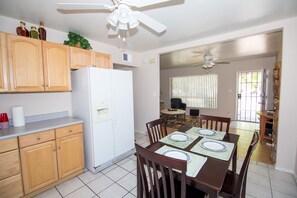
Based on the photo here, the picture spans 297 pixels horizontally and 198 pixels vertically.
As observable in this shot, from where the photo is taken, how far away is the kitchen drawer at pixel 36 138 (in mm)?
1626

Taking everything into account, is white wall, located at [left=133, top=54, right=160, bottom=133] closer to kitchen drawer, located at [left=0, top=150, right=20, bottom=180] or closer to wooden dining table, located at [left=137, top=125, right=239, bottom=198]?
wooden dining table, located at [left=137, top=125, right=239, bottom=198]

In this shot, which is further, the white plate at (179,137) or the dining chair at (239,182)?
the white plate at (179,137)

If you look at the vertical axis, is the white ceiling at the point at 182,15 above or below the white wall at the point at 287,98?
above

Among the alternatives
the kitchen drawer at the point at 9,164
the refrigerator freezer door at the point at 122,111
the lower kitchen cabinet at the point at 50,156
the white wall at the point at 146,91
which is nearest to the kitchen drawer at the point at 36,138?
the lower kitchen cabinet at the point at 50,156

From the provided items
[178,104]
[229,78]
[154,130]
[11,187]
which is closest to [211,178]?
[154,130]

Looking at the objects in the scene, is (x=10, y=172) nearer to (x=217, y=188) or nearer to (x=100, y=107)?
(x=100, y=107)

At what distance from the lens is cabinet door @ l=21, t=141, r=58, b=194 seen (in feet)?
5.42

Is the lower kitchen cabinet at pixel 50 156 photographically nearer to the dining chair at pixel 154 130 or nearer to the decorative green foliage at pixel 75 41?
the dining chair at pixel 154 130

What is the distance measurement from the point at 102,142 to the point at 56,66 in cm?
141

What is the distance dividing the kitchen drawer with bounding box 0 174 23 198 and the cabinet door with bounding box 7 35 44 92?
1.07 meters

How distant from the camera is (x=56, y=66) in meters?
2.05

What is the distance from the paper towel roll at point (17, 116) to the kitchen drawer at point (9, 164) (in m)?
0.49

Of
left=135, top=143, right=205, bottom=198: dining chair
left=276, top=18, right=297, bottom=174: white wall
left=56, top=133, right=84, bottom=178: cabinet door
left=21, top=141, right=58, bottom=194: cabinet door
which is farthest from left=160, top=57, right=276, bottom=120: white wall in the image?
left=21, top=141, right=58, bottom=194: cabinet door

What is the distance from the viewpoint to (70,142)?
203 cm
